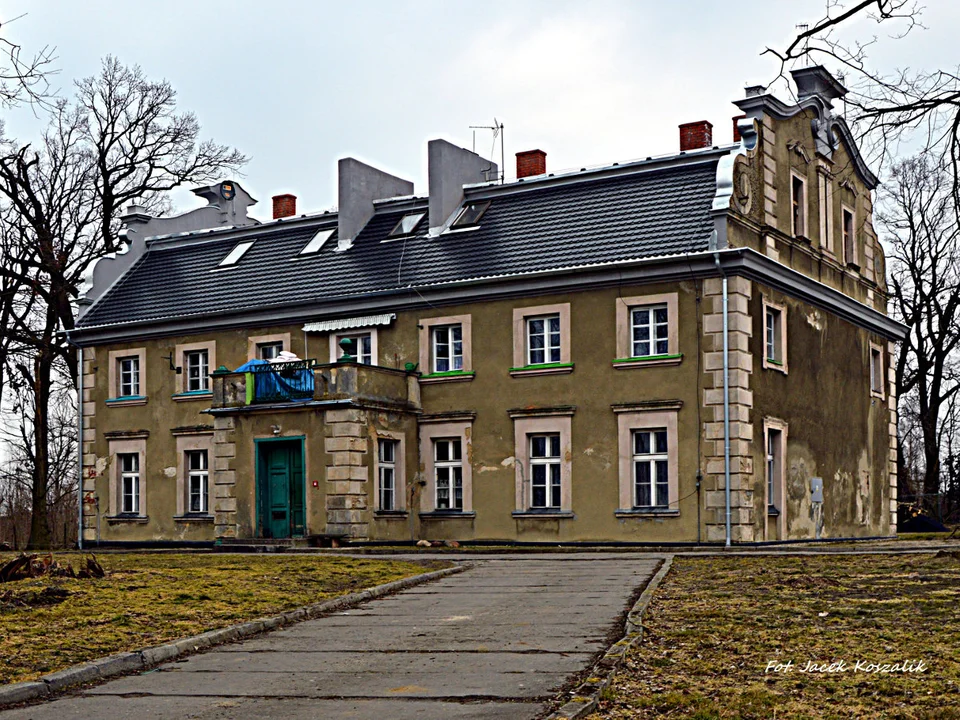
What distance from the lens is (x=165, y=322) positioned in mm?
35562

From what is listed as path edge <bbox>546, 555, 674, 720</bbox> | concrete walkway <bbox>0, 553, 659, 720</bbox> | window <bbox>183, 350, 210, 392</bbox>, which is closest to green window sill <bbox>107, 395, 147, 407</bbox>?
window <bbox>183, 350, 210, 392</bbox>

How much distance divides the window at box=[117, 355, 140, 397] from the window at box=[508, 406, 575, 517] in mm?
11732

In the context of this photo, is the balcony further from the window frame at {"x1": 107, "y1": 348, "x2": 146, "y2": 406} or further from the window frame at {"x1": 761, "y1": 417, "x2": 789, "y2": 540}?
the window frame at {"x1": 761, "y1": 417, "x2": 789, "y2": 540}

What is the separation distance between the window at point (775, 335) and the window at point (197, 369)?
1450cm

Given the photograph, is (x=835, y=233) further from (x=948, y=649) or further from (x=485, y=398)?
(x=948, y=649)

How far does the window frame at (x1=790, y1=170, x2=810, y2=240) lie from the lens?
104 feet

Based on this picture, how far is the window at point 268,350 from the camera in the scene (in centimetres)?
3403

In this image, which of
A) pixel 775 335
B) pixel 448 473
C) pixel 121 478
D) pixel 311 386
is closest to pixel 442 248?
pixel 311 386

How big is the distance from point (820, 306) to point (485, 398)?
28.0ft

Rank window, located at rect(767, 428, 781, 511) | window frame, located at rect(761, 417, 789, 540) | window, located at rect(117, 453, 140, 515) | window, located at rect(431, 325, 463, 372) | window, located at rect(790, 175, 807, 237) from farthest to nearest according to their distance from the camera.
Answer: window, located at rect(117, 453, 140, 515) < window, located at rect(790, 175, 807, 237) < window, located at rect(431, 325, 463, 372) < window, located at rect(767, 428, 781, 511) < window frame, located at rect(761, 417, 789, 540)

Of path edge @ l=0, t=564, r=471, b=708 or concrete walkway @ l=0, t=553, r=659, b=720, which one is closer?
concrete walkway @ l=0, t=553, r=659, b=720

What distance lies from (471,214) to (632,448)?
799 centimetres

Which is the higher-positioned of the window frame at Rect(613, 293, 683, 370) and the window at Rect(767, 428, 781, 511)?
the window frame at Rect(613, 293, 683, 370)

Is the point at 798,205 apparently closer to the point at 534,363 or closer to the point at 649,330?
the point at 649,330
